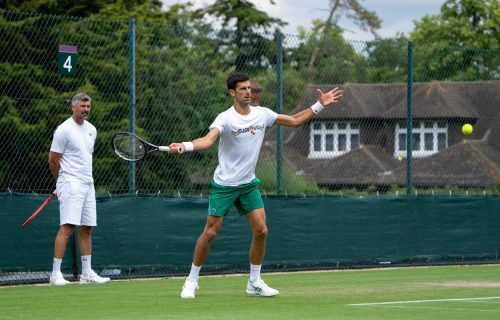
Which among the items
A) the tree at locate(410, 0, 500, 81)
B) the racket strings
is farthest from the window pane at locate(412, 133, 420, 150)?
the tree at locate(410, 0, 500, 81)

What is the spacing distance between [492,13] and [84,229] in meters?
46.4

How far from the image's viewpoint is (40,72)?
46.7 feet

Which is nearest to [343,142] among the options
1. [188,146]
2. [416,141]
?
[416,141]

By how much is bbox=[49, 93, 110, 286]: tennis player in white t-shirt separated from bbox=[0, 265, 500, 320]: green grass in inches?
14.3

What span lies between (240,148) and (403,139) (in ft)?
29.3

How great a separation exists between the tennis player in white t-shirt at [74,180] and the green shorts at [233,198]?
2200mm

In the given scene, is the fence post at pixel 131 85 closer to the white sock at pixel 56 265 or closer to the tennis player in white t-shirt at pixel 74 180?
the tennis player in white t-shirt at pixel 74 180

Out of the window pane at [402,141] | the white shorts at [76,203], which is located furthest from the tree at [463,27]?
the white shorts at [76,203]

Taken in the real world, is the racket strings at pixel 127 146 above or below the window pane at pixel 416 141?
below

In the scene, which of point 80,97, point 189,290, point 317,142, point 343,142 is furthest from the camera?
point 317,142

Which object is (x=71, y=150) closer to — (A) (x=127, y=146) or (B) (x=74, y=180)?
(B) (x=74, y=180)

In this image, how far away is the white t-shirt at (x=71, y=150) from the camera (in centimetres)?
1220

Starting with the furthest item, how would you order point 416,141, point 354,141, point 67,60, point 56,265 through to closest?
point 354,141
point 416,141
point 67,60
point 56,265

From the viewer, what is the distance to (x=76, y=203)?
12172 millimetres
